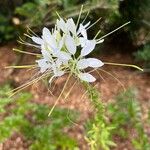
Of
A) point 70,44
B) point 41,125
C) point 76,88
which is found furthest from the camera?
point 76,88

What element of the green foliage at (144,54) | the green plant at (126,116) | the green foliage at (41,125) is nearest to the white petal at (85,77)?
the green foliage at (41,125)

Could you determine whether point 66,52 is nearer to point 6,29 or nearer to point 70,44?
point 70,44

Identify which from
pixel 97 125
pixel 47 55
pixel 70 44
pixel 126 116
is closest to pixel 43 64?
pixel 47 55

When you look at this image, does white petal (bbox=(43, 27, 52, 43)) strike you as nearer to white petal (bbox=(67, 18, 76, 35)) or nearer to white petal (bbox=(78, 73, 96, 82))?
white petal (bbox=(67, 18, 76, 35))

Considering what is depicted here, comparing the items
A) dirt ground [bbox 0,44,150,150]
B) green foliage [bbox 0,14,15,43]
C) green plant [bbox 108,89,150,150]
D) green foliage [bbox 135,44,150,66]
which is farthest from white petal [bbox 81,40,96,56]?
green foliage [bbox 0,14,15,43]

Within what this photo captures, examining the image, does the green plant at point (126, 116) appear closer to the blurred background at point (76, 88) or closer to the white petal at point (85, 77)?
the blurred background at point (76, 88)

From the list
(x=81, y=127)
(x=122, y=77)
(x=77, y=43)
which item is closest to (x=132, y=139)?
(x=81, y=127)
